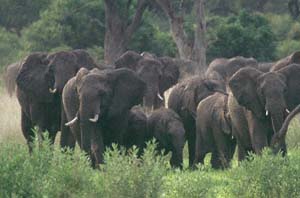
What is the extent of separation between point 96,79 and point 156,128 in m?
1.39

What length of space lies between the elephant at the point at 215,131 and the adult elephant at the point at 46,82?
2.51 meters

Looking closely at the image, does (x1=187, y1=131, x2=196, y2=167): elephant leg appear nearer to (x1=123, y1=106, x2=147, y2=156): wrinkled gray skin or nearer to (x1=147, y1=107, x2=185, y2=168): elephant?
(x1=147, y1=107, x2=185, y2=168): elephant

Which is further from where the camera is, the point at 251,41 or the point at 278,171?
the point at 251,41

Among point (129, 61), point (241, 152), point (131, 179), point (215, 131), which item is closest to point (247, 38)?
point (129, 61)

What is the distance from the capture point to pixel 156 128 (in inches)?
711

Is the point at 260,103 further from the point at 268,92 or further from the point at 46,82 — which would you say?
the point at 46,82

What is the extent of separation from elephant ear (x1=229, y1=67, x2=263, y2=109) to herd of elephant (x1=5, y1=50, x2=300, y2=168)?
0.04ft

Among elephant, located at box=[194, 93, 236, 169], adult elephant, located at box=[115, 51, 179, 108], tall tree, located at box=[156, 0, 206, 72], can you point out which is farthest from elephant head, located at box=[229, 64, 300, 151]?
tall tree, located at box=[156, 0, 206, 72]

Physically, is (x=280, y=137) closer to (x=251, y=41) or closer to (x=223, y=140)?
(x=223, y=140)

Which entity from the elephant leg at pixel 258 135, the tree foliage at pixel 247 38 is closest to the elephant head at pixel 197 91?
the elephant leg at pixel 258 135

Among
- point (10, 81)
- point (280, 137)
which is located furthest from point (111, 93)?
point (10, 81)

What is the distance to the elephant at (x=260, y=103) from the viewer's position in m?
16.0

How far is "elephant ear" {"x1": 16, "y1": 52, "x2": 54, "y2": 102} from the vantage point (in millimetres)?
20047

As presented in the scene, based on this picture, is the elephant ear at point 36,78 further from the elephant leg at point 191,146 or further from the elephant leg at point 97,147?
the elephant leg at point 97,147
